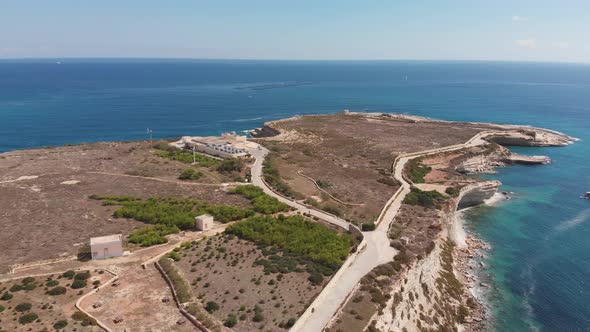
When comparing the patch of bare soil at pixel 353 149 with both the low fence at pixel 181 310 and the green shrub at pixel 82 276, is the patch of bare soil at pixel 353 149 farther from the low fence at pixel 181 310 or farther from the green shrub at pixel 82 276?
the green shrub at pixel 82 276

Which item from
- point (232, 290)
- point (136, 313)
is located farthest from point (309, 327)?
point (136, 313)

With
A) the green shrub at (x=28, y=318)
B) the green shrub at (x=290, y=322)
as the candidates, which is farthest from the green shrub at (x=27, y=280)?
the green shrub at (x=290, y=322)

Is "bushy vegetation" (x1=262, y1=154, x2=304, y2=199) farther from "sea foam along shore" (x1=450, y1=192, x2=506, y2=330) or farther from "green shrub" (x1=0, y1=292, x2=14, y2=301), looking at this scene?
"green shrub" (x1=0, y1=292, x2=14, y2=301)

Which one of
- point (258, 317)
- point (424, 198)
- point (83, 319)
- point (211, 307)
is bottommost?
point (424, 198)

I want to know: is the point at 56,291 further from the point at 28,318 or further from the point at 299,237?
the point at 299,237

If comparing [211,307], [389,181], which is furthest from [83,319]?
[389,181]
